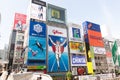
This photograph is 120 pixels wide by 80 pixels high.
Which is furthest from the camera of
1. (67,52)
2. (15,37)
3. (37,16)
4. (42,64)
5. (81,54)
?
(15,37)

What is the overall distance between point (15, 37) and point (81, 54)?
672 inches

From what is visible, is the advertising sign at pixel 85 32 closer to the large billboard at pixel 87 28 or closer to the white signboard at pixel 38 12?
the large billboard at pixel 87 28

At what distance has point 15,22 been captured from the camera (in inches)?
1491

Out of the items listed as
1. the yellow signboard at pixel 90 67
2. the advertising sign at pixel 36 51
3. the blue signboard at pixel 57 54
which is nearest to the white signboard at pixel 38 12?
the blue signboard at pixel 57 54

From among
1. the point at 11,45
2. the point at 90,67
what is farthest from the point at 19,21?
the point at 90,67

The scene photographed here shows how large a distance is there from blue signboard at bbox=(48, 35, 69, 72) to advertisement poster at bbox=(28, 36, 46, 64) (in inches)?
58.4

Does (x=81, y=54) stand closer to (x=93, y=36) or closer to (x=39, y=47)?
(x=93, y=36)

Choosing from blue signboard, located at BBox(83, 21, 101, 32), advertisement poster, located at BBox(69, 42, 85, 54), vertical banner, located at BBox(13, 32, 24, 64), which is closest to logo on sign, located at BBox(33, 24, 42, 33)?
vertical banner, located at BBox(13, 32, 24, 64)

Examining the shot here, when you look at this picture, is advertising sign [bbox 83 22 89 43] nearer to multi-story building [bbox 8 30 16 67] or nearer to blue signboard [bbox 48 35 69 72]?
blue signboard [bbox 48 35 69 72]

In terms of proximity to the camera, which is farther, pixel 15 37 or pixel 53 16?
pixel 15 37

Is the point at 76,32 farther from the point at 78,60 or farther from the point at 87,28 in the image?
the point at 78,60

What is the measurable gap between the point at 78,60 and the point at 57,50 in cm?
614

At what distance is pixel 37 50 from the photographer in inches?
1101

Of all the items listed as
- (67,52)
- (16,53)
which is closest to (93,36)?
(67,52)
